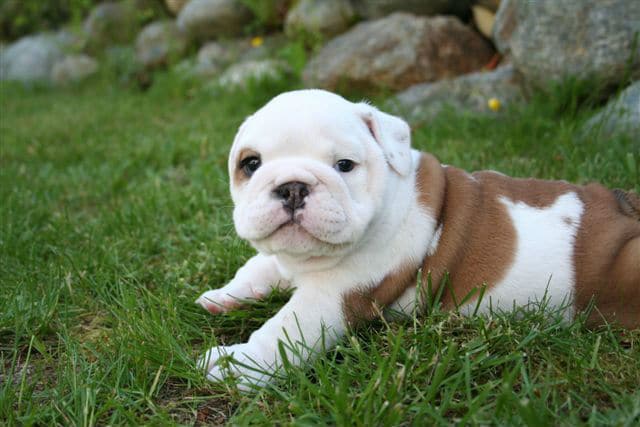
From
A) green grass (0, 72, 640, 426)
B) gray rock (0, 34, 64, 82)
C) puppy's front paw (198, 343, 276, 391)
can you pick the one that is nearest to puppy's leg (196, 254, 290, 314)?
green grass (0, 72, 640, 426)

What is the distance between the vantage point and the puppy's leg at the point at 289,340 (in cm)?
199

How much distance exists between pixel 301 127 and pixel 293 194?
251mm

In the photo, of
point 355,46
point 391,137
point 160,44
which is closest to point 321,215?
point 391,137

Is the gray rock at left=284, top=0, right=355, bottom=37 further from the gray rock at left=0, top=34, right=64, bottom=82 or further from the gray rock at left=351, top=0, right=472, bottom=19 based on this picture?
the gray rock at left=0, top=34, right=64, bottom=82

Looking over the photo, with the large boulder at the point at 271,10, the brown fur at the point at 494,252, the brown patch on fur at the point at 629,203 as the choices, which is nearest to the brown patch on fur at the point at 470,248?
the brown fur at the point at 494,252

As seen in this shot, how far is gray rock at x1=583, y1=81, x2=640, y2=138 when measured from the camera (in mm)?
3822

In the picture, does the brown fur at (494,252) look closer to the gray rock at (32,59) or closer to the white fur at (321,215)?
the white fur at (321,215)

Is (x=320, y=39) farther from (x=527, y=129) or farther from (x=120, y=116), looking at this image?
(x=527, y=129)

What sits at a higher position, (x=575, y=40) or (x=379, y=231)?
(x=379, y=231)

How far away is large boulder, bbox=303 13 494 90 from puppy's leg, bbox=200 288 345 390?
416 centimetres

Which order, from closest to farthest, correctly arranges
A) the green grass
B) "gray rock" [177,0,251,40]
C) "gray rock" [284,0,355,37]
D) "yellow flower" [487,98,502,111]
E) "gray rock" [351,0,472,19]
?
the green grass
"yellow flower" [487,98,502,111]
"gray rock" [351,0,472,19]
"gray rock" [284,0,355,37]
"gray rock" [177,0,251,40]

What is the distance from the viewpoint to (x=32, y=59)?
10422 mm

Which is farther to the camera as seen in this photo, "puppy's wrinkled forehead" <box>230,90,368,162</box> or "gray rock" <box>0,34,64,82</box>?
"gray rock" <box>0,34,64,82</box>

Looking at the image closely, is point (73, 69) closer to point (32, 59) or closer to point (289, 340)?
point (32, 59)
